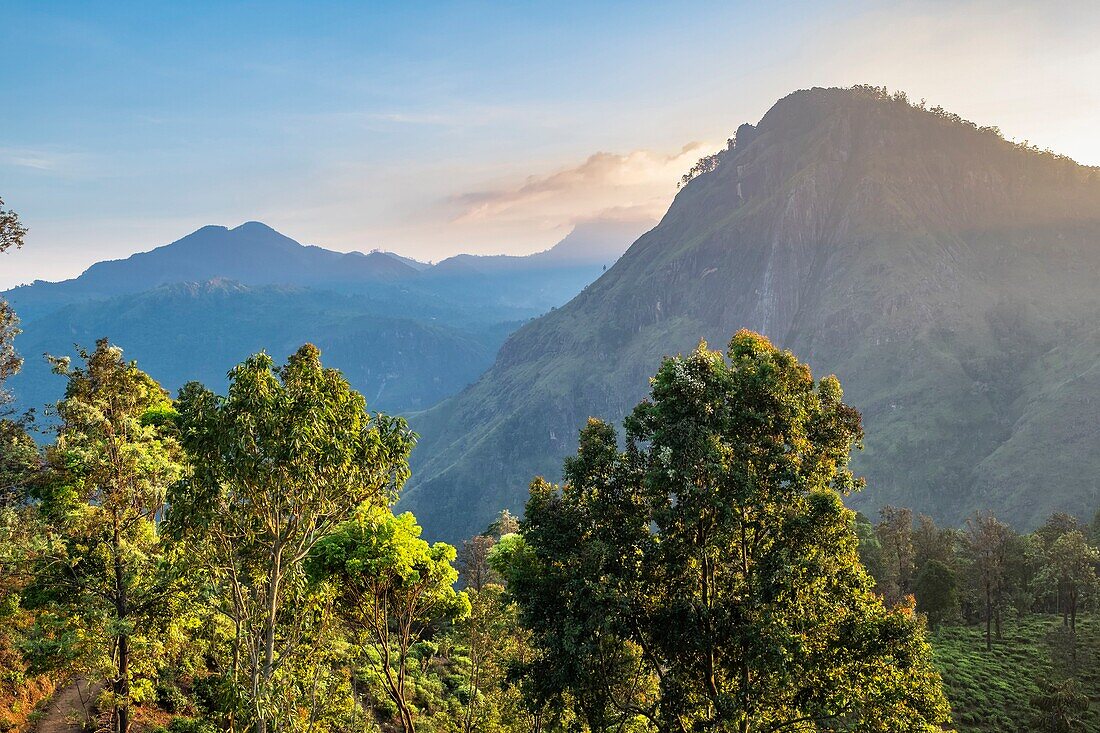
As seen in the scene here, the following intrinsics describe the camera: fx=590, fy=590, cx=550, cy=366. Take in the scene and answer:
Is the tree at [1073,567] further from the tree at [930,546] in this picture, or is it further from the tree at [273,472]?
the tree at [273,472]

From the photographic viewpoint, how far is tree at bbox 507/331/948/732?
17.6m

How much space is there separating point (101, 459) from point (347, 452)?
1373cm

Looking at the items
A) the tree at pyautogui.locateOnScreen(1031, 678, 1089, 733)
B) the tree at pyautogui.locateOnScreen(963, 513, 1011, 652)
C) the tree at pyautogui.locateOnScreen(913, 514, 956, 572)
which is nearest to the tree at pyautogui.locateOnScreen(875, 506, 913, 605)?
the tree at pyautogui.locateOnScreen(913, 514, 956, 572)

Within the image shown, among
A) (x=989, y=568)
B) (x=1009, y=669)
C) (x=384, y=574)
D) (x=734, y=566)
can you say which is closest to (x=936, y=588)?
(x=989, y=568)

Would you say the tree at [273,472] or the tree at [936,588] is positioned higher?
the tree at [273,472]

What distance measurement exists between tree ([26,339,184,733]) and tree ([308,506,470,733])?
6328 millimetres

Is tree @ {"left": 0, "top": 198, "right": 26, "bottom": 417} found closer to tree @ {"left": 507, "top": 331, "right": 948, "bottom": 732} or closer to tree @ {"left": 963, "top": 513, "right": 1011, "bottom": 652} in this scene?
tree @ {"left": 507, "top": 331, "right": 948, "bottom": 732}

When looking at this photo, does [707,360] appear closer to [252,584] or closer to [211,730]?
[252,584]

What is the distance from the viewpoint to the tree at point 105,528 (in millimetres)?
23172

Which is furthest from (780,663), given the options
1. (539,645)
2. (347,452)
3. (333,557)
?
(333,557)

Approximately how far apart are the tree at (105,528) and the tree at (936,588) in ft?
259

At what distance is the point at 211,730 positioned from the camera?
86.0 ft

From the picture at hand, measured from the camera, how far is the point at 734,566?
2012 centimetres

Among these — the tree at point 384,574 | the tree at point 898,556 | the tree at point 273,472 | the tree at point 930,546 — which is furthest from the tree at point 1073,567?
the tree at point 273,472
